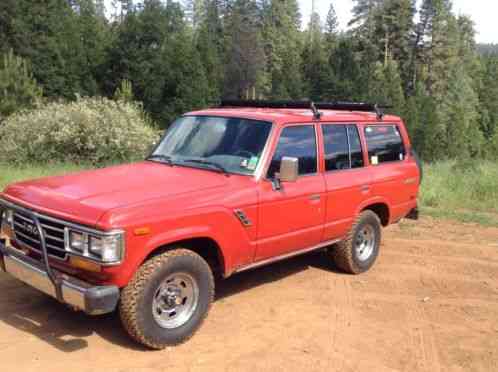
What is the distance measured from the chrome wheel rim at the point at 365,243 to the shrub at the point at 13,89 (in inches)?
978

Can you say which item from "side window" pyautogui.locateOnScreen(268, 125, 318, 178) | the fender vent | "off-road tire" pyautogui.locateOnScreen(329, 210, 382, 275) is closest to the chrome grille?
the fender vent

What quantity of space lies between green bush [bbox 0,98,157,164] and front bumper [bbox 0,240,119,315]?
549 inches

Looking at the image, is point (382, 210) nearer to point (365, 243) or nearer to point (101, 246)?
point (365, 243)

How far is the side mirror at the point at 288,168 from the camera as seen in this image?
5.07 m

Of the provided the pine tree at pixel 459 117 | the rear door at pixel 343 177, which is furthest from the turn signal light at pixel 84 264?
→ the pine tree at pixel 459 117

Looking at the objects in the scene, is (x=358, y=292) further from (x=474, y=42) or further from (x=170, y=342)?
(x=474, y=42)

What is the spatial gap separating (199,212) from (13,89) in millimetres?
27434

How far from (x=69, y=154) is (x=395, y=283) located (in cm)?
1437

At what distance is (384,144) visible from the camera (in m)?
6.91

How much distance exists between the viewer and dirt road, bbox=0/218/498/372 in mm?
4359

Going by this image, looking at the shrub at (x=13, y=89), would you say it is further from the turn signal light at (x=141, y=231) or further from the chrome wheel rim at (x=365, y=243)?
the turn signal light at (x=141, y=231)

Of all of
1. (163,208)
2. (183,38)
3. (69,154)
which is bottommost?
(69,154)

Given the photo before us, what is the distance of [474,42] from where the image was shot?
74312 mm

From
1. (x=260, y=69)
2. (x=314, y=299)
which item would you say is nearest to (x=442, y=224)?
(x=314, y=299)
